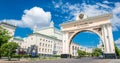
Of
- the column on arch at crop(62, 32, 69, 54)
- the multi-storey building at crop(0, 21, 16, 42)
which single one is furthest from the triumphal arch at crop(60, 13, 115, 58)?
the multi-storey building at crop(0, 21, 16, 42)

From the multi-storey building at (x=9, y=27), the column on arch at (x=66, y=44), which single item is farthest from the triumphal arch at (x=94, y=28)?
the multi-storey building at (x=9, y=27)

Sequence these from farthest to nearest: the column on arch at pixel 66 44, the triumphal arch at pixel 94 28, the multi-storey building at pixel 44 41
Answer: the multi-storey building at pixel 44 41
the column on arch at pixel 66 44
the triumphal arch at pixel 94 28

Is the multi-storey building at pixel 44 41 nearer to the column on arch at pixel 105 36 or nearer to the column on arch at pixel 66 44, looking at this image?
the column on arch at pixel 66 44

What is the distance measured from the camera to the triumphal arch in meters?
31.8

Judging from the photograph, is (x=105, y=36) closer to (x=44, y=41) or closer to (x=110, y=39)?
(x=110, y=39)

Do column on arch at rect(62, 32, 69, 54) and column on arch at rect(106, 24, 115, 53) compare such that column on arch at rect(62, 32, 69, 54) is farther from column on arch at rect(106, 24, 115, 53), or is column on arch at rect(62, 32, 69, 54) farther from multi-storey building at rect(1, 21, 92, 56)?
multi-storey building at rect(1, 21, 92, 56)

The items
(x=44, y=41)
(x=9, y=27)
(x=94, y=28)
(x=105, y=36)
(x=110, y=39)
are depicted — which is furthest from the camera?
(x=44, y=41)

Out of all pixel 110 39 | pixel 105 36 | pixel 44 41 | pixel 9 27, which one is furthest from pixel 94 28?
pixel 44 41

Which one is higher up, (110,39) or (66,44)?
(110,39)

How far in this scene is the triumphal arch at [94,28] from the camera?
31.8 meters

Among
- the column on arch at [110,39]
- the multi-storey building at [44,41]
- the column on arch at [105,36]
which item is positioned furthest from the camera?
the multi-storey building at [44,41]

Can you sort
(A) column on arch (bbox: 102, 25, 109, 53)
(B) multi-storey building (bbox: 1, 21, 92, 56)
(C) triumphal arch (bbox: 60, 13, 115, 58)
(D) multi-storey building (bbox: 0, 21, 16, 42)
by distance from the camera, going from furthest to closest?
(B) multi-storey building (bbox: 1, 21, 92, 56), (D) multi-storey building (bbox: 0, 21, 16, 42), (A) column on arch (bbox: 102, 25, 109, 53), (C) triumphal arch (bbox: 60, 13, 115, 58)

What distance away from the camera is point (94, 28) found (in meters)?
35.6

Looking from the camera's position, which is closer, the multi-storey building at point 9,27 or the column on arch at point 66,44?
the column on arch at point 66,44
